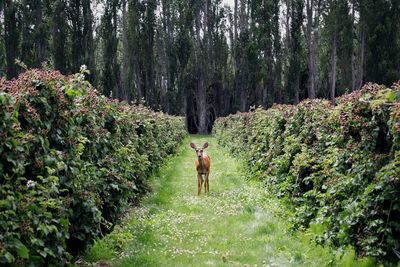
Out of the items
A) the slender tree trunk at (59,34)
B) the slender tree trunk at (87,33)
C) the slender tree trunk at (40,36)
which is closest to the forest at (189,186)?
the slender tree trunk at (87,33)

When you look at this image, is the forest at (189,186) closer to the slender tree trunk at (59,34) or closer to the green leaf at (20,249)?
the green leaf at (20,249)

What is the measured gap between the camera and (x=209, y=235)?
7.63m

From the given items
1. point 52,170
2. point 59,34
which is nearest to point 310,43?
point 59,34

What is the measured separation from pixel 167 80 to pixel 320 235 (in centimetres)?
4736

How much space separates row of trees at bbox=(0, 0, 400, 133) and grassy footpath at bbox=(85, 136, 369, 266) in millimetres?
33598

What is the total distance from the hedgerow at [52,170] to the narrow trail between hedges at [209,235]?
2.16 feet

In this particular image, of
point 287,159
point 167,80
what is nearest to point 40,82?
point 287,159

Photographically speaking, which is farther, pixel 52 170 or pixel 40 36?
pixel 40 36

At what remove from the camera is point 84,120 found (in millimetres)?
5996

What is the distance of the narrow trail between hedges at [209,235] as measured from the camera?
6.29 meters

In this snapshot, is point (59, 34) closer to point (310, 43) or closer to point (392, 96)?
point (310, 43)

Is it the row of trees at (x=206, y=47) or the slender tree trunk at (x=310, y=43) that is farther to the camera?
the slender tree trunk at (x=310, y=43)

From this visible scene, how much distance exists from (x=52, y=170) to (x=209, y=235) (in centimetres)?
407

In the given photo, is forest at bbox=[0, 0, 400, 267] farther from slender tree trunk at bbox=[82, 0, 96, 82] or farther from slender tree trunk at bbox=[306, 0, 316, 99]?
slender tree trunk at bbox=[306, 0, 316, 99]
